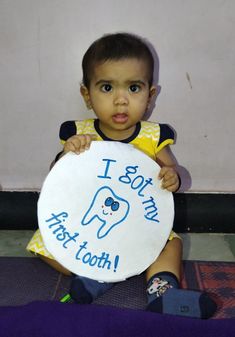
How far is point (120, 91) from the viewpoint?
3.57ft

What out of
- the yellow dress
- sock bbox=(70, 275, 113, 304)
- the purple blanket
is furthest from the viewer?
the yellow dress

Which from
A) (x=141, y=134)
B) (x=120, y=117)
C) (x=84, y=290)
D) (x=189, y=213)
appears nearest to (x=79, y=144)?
(x=120, y=117)

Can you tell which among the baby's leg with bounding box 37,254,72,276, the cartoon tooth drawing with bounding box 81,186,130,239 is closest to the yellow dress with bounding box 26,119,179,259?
the baby's leg with bounding box 37,254,72,276

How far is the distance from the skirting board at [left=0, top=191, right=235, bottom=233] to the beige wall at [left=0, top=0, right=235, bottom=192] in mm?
75

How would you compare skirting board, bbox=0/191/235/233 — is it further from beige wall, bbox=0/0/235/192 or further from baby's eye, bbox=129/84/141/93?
baby's eye, bbox=129/84/141/93

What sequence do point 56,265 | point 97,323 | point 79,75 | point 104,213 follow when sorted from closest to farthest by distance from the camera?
1. point 97,323
2. point 104,213
3. point 56,265
4. point 79,75

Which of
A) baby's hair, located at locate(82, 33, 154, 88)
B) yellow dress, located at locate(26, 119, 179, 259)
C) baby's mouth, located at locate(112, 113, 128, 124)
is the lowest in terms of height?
→ yellow dress, located at locate(26, 119, 179, 259)

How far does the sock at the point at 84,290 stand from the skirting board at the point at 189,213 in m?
0.42

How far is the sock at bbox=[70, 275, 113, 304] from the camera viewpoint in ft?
3.25

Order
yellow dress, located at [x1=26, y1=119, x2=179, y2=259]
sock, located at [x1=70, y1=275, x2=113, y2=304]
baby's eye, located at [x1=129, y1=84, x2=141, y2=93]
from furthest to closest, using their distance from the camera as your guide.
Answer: yellow dress, located at [x1=26, y1=119, x2=179, y2=259]
baby's eye, located at [x1=129, y1=84, x2=141, y2=93]
sock, located at [x1=70, y1=275, x2=113, y2=304]

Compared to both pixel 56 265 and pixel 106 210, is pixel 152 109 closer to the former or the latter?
pixel 106 210

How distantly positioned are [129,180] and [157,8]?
1.85 ft

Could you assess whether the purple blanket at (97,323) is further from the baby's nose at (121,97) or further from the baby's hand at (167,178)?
the baby's nose at (121,97)

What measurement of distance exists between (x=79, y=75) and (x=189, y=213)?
22.0 inches
